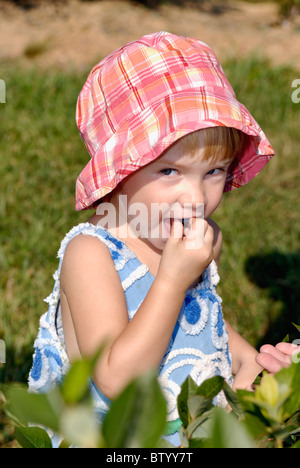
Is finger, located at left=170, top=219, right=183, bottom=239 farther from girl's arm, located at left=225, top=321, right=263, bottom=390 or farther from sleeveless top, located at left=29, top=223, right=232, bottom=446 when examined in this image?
girl's arm, located at left=225, top=321, right=263, bottom=390

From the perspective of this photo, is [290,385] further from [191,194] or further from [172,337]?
[172,337]

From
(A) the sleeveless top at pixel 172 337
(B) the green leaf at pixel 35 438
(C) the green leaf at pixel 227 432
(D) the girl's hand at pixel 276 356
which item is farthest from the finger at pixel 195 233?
(C) the green leaf at pixel 227 432

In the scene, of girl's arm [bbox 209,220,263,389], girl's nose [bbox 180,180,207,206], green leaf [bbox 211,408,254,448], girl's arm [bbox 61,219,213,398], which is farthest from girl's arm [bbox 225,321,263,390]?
green leaf [bbox 211,408,254,448]

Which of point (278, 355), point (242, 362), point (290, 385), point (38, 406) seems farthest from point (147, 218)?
point (38, 406)

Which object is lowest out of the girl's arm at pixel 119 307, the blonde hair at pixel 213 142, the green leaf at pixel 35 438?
the girl's arm at pixel 119 307

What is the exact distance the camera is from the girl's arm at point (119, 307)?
1372 mm

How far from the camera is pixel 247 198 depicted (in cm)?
400

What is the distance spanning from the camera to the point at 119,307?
1.50m

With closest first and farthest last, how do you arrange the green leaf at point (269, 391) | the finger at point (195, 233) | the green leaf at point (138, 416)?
the green leaf at point (138, 416), the green leaf at point (269, 391), the finger at point (195, 233)

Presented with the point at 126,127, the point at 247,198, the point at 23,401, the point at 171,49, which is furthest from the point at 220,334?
the point at 247,198

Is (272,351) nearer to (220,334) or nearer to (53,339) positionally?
(220,334)

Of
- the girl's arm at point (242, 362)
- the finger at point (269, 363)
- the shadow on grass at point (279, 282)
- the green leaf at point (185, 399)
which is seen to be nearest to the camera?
the green leaf at point (185, 399)

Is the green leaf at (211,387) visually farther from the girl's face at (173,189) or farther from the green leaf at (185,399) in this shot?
the girl's face at (173,189)

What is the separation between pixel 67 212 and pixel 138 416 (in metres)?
3.21
